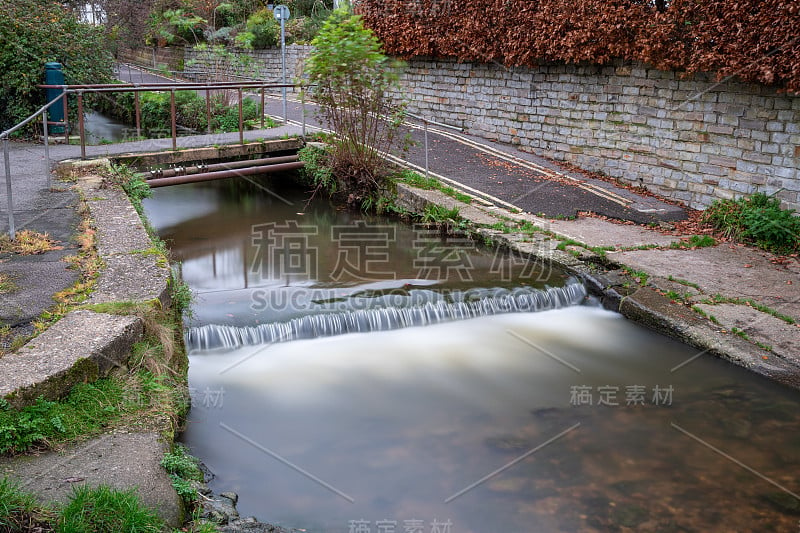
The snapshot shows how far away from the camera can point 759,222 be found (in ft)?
30.9

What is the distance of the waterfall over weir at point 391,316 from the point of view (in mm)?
7094

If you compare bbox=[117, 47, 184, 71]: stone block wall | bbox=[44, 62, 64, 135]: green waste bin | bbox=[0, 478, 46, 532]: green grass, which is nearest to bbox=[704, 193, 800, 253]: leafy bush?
bbox=[0, 478, 46, 532]: green grass

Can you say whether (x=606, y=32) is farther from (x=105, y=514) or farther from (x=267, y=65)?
(x=267, y=65)

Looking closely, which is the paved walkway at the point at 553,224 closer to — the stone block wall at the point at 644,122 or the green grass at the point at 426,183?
the green grass at the point at 426,183

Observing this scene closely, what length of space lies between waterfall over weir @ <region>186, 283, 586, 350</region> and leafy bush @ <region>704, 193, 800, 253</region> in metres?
2.89

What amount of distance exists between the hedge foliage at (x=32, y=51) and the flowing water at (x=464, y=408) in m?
6.57

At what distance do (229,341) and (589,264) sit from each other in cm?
445

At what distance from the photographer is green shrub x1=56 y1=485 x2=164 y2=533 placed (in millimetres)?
3368

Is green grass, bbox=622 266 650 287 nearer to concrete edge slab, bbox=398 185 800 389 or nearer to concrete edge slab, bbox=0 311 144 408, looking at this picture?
concrete edge slab, bbox=398 185 800 389

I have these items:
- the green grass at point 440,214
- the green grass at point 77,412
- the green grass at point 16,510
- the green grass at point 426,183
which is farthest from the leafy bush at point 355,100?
the green grass at point 16,510

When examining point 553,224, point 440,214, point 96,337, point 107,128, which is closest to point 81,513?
point 96,337

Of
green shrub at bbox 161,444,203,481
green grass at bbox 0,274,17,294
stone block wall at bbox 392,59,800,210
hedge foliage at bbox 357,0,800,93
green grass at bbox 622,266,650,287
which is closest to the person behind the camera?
green shrub at bbox 161,444,203,481

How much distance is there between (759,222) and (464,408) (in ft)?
18.7

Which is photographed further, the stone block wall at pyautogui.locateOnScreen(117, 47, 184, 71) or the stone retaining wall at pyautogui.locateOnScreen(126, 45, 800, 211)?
the stone block wall at pyautogui.locateOnScreen(117, 47, 184, 71)
